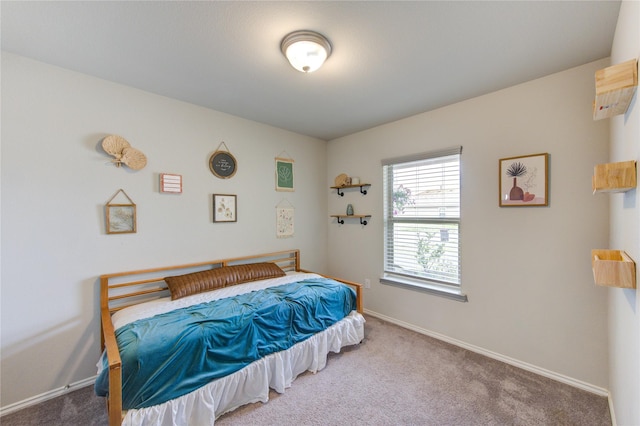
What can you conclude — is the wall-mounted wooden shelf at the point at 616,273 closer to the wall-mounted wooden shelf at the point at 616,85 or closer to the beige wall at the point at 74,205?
the wall-mounted wooden shelf at the point at 616,85

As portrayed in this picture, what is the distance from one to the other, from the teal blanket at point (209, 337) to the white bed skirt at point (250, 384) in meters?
0.05

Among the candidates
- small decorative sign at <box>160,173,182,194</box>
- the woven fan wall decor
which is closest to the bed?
small decorative sign at <box>160,173,182,194</box>

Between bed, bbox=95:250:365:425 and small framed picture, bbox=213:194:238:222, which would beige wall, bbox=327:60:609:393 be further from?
small framed picture, bbox=213:194:238:222

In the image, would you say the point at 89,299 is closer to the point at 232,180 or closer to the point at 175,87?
the point at 232,180

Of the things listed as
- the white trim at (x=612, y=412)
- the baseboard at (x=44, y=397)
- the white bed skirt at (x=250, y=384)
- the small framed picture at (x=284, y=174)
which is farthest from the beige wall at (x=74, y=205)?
the white trim at (x=612, y=412)

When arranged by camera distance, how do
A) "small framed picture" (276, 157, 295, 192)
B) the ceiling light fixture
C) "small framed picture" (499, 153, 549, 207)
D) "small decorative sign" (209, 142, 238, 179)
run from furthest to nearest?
"small framed picture" (276, 157, 295, 192)
"small decorative sign" (209, 142, 238, 179)
"small framed picture" (499, 153, 549, 207)
the ceiling light fixture

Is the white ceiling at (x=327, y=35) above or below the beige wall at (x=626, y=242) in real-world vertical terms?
above

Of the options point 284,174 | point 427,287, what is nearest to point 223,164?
point 284,174

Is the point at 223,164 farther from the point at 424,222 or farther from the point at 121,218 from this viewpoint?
the point at 424,222

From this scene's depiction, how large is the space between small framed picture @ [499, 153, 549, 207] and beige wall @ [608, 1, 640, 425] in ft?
1.28

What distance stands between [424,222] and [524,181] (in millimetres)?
983

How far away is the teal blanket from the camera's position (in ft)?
4.76

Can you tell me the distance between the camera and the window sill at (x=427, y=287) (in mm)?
2605

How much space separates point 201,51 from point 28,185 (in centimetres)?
159
